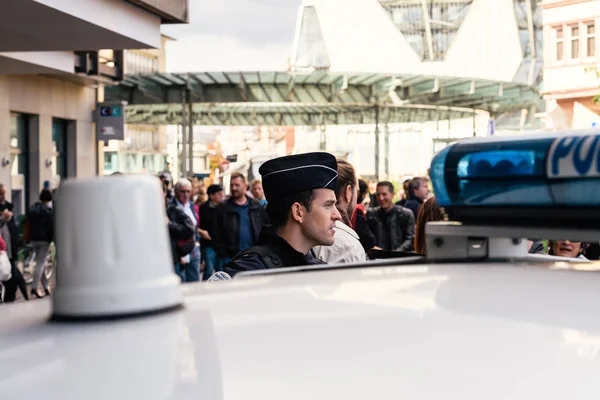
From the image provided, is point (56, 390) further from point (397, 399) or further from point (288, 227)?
point (288, 227)

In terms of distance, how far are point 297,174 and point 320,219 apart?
0.60 feet

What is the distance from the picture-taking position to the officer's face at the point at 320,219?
338 cm

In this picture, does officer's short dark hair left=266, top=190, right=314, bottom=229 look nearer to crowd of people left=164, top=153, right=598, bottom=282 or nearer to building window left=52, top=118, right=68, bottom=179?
crowd of people left=164, top=153, right=598, bottom=282

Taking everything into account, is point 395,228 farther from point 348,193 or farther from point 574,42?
point 574,42

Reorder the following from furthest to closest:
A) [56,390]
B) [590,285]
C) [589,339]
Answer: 1. [590,285]
2. [589,339]
3. [56,390]

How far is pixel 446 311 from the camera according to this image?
1098 millimetres

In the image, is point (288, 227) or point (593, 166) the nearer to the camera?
point (593, 166)

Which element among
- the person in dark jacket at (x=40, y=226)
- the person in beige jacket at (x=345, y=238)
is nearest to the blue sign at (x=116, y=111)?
the person in dark jacket at (x=40, y=226)

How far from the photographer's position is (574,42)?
1731 inches

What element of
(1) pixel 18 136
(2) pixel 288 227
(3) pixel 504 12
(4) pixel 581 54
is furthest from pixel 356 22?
(2) pixel 288 227

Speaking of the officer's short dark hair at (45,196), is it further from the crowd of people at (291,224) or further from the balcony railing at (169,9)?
the balcony railing at (169,9)

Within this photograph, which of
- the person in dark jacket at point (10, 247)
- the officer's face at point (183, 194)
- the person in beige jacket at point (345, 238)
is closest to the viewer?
the person in beige jacket at point (345, 238)

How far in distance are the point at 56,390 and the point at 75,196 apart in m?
0.18

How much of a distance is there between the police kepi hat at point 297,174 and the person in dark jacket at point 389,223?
7.00 metres
